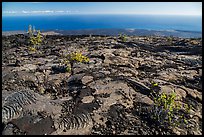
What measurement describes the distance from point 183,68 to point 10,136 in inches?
523

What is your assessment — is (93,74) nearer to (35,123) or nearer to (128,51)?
(35,123)

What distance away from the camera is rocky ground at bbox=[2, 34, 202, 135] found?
9.63 meters

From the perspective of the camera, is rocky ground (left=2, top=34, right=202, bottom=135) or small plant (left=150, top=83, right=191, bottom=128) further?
small plant (left=150, top=83, right=191, bottom=128)

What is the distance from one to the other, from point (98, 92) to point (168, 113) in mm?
3975

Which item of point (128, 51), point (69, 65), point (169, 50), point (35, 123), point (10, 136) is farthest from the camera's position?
point (169, 50)

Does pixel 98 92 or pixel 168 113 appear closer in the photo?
pixel 168 113

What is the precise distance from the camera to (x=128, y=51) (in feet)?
76.5

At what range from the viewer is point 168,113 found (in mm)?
10250

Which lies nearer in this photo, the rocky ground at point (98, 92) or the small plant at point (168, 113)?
the rocky ground at point (98, 92)

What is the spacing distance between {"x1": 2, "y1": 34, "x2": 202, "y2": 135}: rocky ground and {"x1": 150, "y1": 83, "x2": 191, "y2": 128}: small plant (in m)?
0.24

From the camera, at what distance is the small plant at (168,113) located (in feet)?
32.1

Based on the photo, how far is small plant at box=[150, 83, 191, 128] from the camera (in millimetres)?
9788

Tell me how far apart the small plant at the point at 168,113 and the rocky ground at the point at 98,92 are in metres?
0.24

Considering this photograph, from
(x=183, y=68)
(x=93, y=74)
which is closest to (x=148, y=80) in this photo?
(x=93, y=74)
